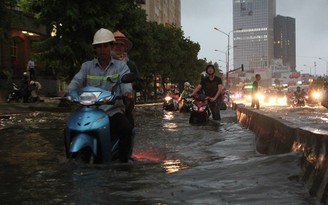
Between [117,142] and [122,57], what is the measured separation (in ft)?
4.72

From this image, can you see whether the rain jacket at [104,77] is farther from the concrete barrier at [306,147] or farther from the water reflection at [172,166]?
the concrete barrier at [306,147]

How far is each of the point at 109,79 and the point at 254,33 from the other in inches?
6261

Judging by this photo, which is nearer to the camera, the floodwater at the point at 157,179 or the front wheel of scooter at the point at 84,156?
the floodwater at the point at 157,179

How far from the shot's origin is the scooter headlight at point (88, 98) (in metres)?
4.91

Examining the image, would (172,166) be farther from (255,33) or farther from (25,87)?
(255,33)

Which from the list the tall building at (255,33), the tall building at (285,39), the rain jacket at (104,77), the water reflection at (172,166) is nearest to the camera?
the rain jacket at (104,77)

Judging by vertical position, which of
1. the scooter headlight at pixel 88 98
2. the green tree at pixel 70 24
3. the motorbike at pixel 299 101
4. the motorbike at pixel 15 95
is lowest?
the motorbike at pixel 299 101

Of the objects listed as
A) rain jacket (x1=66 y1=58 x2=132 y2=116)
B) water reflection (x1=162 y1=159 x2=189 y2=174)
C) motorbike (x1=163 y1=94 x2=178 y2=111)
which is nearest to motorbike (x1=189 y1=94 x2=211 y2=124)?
water reflection (x1=162 y1=159 x2=189 y2=174)

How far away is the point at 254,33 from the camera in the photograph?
15950 cm

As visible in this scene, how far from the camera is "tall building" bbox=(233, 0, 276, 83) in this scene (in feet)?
490

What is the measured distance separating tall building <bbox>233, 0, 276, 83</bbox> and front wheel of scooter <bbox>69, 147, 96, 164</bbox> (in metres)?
144

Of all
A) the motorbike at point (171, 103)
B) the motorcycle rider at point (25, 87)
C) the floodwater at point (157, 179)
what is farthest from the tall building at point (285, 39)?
the floodwater at point (157, 179)

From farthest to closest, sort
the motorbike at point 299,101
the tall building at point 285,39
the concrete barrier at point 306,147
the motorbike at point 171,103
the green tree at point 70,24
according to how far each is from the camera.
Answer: the tall building at point 285,39 < the motorbike at point 299,101 < the motorbike at point 171,103 < the green tree at point 70,24 < the concrete barrier at point 306,147

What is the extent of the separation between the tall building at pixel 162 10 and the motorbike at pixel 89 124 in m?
69.4
